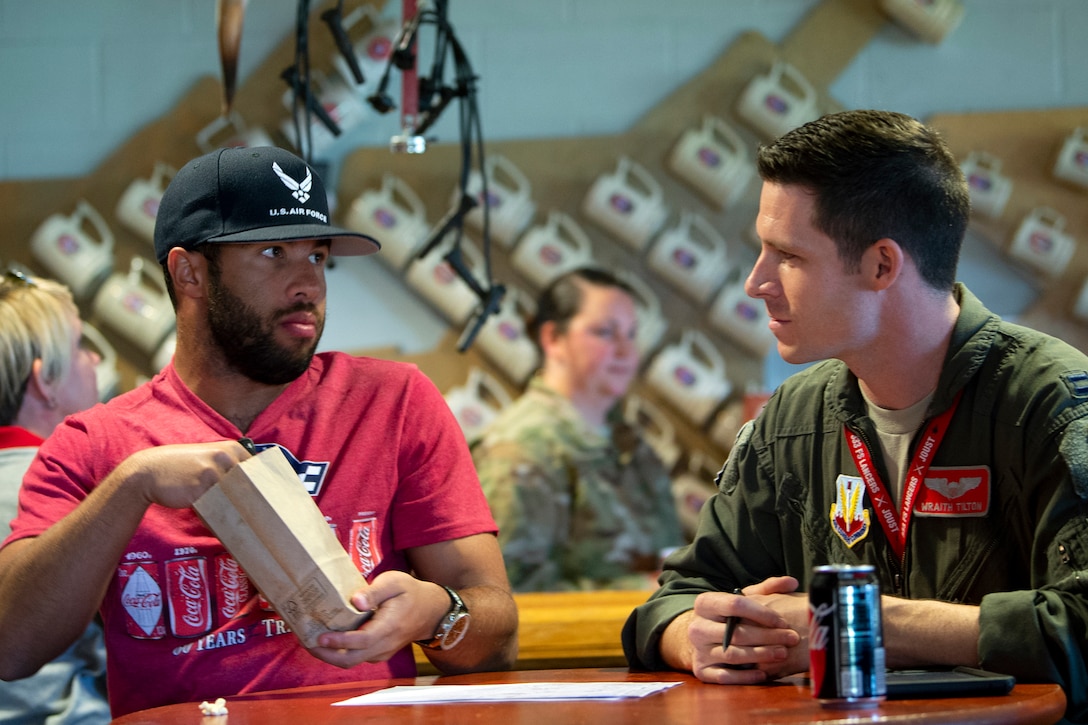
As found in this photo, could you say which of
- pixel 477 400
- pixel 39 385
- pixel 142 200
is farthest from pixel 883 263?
pixel 142 200

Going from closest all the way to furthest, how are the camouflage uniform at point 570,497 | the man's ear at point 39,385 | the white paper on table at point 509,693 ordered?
the white paper on table at point 509,693 → the man's ear at point 39,385 → the camouflage uniform at point 570,497

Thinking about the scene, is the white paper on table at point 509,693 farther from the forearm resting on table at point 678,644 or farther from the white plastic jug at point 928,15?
the white plastic jug at point 928,15

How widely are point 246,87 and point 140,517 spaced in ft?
9.11

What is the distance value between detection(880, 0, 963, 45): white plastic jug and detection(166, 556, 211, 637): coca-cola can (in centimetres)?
321

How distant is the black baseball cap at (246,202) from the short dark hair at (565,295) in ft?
6.87

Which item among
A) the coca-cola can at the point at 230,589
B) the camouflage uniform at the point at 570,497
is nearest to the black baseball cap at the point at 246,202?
the coca-cola can at the point at 230,589

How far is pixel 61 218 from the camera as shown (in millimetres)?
4066

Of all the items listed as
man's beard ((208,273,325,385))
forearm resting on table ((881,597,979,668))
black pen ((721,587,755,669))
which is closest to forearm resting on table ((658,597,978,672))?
forearm resting on table ((881,597,979,668))

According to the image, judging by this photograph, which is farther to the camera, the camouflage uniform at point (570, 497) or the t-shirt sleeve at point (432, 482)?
the camouflage uniform at point (570, 497)

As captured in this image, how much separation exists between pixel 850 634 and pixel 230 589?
3.01 feet

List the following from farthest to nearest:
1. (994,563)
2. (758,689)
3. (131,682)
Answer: (131,682) → (994,563) → (758,689)

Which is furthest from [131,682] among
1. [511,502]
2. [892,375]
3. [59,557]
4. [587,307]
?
[587,307]

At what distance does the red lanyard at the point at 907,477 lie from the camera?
155cm

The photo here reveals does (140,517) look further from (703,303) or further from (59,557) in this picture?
(703,303)
